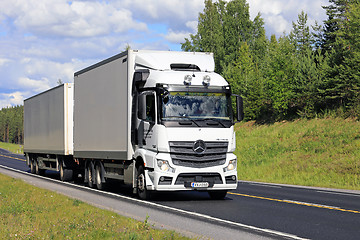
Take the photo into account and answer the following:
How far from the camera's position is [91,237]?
8.03 m

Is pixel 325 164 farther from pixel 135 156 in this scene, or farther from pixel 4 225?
pixel 4 225

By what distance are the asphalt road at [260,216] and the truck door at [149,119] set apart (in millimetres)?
1540

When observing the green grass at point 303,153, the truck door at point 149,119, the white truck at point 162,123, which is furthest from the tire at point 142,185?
the green grass at point 303,153

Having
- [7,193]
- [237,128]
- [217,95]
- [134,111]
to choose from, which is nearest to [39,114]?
[7,193]

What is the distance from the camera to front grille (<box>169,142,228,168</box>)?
45.6 feet

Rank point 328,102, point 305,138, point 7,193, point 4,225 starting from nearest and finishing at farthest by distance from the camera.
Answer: point 4,225, point 7,193, point 305,138, point 328,102

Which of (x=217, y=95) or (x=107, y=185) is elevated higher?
(x=217, y=95)

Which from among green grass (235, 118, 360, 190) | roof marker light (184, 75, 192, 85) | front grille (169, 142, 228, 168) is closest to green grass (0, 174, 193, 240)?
front grille (169, 142, 228, 168)

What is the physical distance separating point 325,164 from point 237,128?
23.9 meters

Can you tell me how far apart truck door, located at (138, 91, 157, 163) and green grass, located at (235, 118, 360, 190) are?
488 inches

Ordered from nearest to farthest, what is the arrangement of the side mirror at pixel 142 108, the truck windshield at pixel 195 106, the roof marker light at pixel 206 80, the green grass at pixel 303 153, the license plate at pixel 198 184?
1. the license plate at pixel 198 184
2. the truck windshield at pixel 195 106
3. the side mirror at pixel 142 108
4. the roof marker light at pixel 206 80
5. the green grass at pixel 303 153

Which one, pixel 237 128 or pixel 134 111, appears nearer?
pixel 134 111

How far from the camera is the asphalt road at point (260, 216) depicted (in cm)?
910

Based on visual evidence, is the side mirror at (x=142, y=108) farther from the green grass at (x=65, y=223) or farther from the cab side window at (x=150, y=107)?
the green grass at (x=65, y=223)
